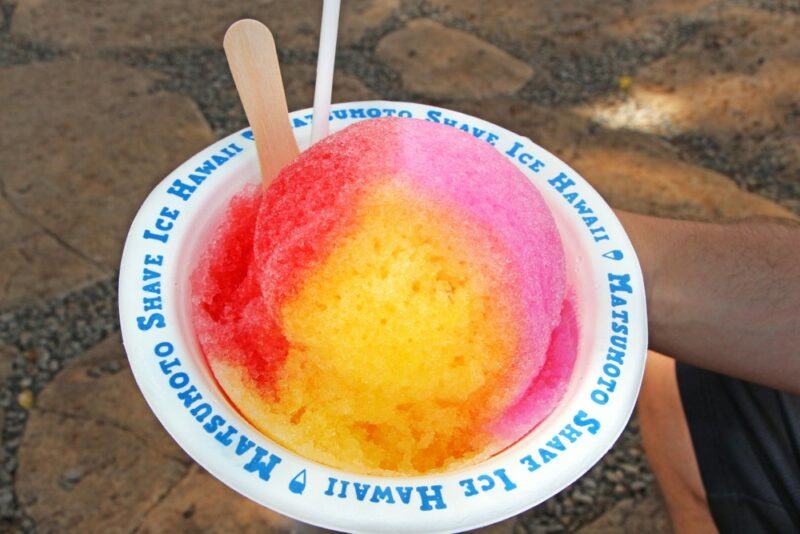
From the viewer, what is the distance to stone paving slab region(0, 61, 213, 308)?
1.60m

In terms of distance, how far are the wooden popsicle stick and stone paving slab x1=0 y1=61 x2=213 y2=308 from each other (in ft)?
2.84

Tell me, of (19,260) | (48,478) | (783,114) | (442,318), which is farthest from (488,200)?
(783,114)

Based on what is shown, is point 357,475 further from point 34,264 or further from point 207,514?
point 34,264

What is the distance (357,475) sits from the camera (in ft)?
2.28

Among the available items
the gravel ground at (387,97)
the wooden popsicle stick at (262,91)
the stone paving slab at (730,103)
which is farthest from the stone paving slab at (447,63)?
the wooden popsicle stick at (262,91)

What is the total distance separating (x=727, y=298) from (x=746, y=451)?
0.26 metres

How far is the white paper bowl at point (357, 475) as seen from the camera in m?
0.66

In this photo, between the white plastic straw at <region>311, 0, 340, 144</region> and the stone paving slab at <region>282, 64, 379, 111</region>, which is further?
the stone paving slab at <region>282, 64, 379, 111</region>

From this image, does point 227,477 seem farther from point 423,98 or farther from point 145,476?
point 423,98

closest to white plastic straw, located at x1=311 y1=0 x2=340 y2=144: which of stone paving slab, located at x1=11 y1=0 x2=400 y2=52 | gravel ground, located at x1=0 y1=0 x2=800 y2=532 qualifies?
gravel ground, located at x1=0 y1=0 x2=800 y2=532

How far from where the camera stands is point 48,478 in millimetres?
1323

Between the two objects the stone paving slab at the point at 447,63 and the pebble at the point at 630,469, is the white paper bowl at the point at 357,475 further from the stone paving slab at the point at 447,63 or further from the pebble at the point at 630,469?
the stone paving slab at the point at 447,63

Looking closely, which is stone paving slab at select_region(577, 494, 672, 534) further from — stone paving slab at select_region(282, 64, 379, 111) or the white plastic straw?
stone paving slab at select_region(282, 64, 379, 111)

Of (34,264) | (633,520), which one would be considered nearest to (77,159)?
(34,264)
